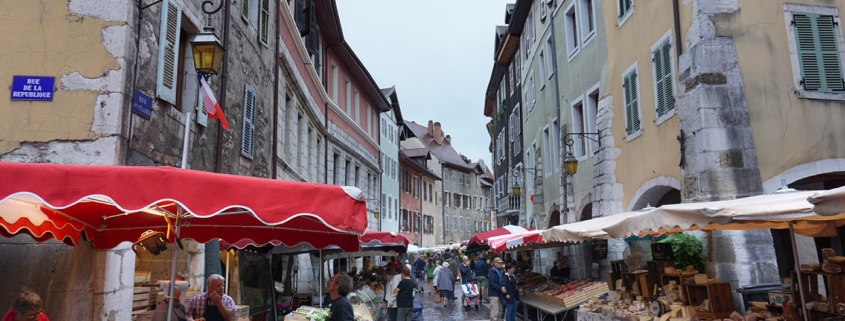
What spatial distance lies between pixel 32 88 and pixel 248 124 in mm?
4520

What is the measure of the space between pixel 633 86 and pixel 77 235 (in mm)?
10434

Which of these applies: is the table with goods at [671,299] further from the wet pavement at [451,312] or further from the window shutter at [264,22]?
the window shutter at [264,22]

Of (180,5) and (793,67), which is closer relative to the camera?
(180,5)

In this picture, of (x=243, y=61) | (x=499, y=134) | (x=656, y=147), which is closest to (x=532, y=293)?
(x=656, y=147)

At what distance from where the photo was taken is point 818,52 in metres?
9.13

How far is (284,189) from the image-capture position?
13.7 ft

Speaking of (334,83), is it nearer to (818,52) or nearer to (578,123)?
(578,123)

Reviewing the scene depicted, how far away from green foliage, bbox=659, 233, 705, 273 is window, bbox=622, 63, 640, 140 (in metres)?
3.25

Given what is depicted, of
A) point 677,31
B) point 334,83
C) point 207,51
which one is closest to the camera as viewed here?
point 207,51

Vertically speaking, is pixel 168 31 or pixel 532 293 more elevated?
pixel 168 31

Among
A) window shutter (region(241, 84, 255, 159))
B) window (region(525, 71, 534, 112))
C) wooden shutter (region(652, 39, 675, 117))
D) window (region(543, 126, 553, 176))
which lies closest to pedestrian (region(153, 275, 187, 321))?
window shutter (region(241, 84, 255, 159))

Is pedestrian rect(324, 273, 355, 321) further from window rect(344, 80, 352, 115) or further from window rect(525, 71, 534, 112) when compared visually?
window rect(525, 71, 534, 112)

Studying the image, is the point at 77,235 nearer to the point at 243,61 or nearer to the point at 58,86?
the point at 58,86

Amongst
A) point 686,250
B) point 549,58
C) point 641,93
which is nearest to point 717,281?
point 686,250
